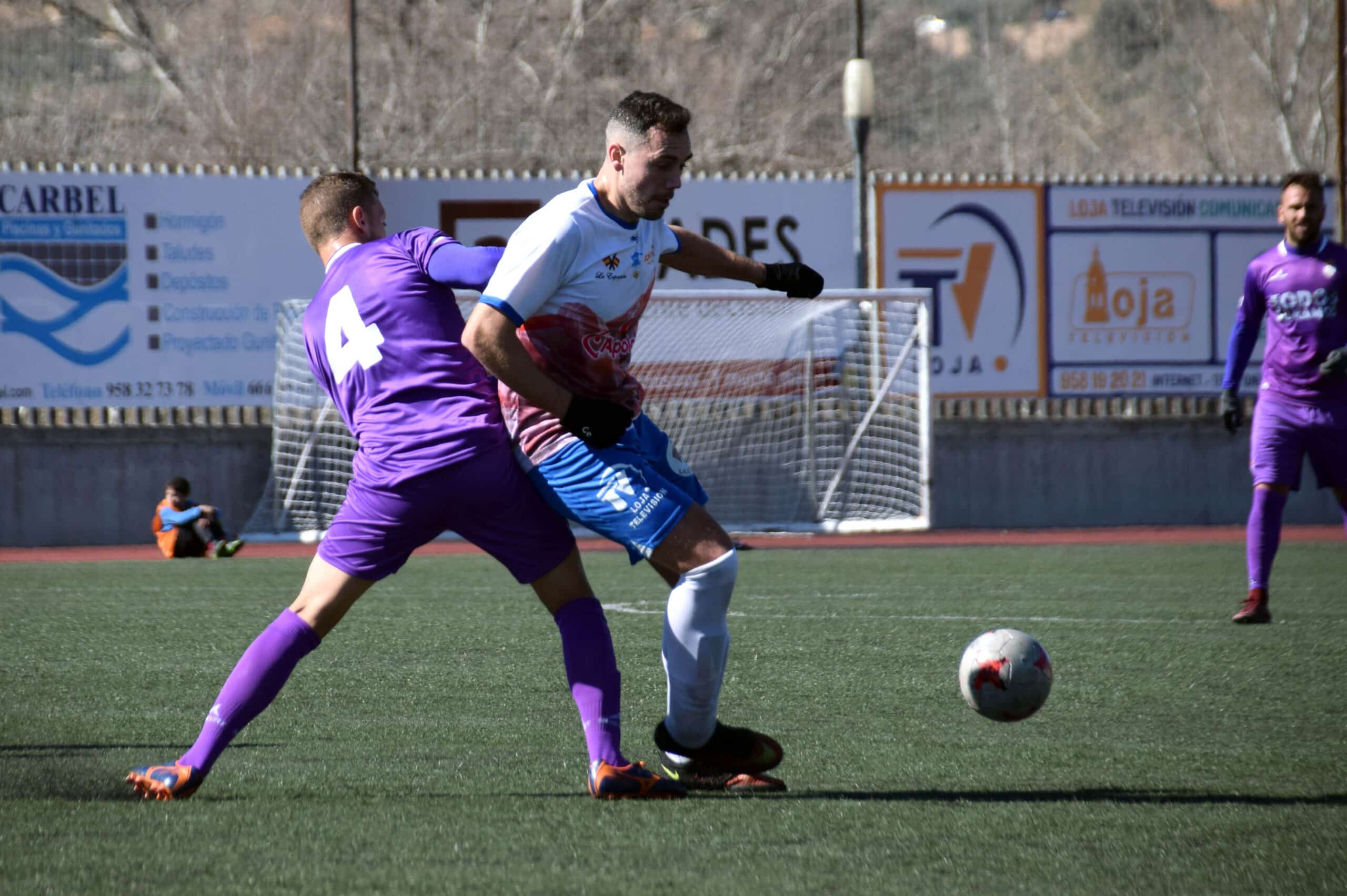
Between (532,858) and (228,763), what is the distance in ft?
5.01

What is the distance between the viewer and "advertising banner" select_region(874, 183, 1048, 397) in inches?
738

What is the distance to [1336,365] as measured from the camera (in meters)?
7.78

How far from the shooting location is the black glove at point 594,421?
3908 mm

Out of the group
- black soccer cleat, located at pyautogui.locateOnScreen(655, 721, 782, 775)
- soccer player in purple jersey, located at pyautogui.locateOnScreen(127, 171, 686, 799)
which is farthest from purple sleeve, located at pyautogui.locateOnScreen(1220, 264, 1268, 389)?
soccer player in purple jersey, located at pyautogui.locateOnScreen(127, 171, 686, 799)

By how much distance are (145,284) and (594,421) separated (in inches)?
565

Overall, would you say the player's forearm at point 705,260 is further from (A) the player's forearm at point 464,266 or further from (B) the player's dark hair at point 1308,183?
(B) the player's dark hair at point 1308,183

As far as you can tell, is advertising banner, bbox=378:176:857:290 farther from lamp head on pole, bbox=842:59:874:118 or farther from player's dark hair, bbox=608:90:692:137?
player's dark hair, bbox=608:90:692:137

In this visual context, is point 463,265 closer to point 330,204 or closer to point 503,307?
point 503,307

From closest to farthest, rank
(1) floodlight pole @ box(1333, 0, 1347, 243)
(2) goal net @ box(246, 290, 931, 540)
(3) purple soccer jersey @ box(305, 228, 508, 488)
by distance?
(3) purple soccer jersey @ box(305, 228, 508, 488) < (2) goal net @ box(246, 290, 931, 540) < (1) floodlight pole @ box(1333, 0, 1347, 243)

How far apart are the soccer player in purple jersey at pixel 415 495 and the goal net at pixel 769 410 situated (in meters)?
11.6

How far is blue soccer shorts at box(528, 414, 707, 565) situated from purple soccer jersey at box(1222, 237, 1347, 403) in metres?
4.81

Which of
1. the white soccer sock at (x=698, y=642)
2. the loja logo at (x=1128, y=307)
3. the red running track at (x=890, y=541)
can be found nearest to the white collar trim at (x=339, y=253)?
the white soccer sock at (x=698, y=642)

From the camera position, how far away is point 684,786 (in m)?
4.28

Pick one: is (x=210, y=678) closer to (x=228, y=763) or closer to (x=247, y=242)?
(x=228, y=763)
